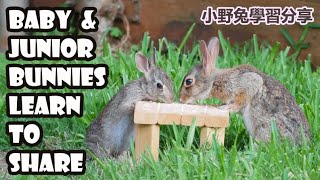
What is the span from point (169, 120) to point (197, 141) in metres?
0.49

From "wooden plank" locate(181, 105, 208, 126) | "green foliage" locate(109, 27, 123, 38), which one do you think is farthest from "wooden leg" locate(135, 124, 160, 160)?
"green foliage" locate(109, 27, 123, 38)

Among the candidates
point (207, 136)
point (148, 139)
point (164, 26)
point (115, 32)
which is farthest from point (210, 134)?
point (115, 32)

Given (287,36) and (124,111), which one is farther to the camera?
(287,36)

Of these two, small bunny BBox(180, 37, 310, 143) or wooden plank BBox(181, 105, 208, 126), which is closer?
wooden plank BBox(181, 105, 208, 126)

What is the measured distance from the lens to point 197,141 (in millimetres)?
6324

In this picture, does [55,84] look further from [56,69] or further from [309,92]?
[309,92]

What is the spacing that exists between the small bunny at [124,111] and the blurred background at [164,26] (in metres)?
2.18

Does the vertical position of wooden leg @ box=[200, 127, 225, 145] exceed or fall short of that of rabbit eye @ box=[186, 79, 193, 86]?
it falls short

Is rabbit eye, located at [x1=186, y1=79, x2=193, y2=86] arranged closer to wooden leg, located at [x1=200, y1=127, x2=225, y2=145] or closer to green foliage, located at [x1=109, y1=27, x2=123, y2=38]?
wooden leg, located at [x1=200, y1=127, x2=225, y2=145]

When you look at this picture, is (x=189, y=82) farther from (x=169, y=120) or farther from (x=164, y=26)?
(x=164, y=26)

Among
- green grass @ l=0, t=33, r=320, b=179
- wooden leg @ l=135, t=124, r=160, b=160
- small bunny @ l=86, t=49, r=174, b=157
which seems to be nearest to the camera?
green grass @ l=0, t=33, r=320, b=179

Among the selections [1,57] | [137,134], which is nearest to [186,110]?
[137,134]

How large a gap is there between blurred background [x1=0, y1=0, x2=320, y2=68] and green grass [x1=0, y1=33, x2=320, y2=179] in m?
0.36

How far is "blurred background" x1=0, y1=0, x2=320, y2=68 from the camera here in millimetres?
8961
